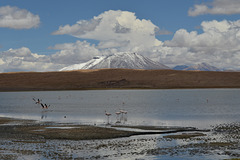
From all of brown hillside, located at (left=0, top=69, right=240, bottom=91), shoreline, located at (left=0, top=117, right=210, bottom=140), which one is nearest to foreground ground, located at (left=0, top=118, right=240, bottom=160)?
shoreline, located at (left=0, top=117, right=210, bottom=140)

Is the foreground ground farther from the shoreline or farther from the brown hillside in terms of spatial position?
the brown hillside

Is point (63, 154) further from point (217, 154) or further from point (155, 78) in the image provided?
point (155, 78)

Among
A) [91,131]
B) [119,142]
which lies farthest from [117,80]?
[119,142]

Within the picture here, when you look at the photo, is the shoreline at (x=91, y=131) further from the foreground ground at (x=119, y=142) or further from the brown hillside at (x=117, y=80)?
the brown hillside at (x=117, y=80)

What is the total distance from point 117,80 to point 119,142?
116 meters

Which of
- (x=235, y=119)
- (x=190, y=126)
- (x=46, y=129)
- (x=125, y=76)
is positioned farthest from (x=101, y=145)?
(x=125, y=76)

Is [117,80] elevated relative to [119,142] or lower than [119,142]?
elevated

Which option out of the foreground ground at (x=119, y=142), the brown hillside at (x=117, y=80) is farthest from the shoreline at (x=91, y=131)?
the brown hillside at (x=117, y=80)

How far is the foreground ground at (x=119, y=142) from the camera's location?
22.5 m

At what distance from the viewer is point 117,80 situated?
142875mm

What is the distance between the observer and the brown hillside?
133750mm

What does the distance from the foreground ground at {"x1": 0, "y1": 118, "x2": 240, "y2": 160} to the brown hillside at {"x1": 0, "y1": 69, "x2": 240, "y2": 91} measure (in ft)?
321

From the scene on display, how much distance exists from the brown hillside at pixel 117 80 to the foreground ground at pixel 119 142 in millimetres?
97823

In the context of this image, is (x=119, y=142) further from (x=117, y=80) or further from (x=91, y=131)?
(x=117, y=80)
